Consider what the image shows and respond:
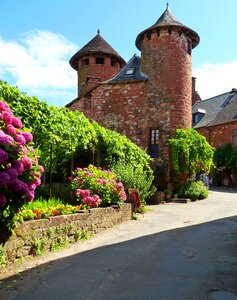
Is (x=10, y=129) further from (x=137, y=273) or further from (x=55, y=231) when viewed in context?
(x=137, y=273)

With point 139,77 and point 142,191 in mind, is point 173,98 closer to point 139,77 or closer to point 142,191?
point 139,77

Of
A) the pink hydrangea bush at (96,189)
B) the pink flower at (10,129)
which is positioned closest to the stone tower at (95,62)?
the pink hydrangea bush at (96,189)

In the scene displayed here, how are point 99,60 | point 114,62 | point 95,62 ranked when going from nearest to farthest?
point 95,62 < point 99,60 < point 114,62

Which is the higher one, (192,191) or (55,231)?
(192,191)

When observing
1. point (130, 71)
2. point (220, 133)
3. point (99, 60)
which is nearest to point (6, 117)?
point (130, 71)

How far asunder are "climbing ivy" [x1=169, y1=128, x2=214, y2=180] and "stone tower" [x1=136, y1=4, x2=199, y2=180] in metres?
0.50

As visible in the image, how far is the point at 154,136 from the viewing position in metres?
21.4

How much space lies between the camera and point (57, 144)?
11.6 metres

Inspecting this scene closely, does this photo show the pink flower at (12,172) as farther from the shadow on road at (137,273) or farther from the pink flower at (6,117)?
the shadow on road at (137,273)

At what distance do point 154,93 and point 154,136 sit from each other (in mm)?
2631

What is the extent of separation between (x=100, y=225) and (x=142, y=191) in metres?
4.80

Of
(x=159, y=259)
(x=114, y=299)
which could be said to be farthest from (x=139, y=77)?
(x=114, y=299)

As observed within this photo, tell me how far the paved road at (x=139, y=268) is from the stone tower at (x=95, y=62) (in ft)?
62.2

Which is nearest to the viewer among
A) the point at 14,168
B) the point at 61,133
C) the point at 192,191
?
the point at 14,168
